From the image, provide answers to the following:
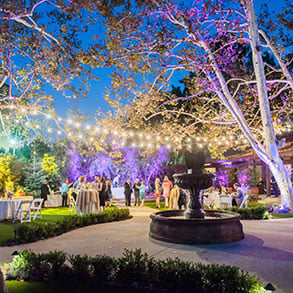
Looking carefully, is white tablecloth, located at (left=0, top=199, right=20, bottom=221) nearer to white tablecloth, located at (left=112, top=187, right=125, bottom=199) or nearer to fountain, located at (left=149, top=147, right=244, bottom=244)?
fountain, located at (left=149, top=147, right=244, bottom=244)

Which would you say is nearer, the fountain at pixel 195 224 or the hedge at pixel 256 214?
the fountain at pixel 195 224

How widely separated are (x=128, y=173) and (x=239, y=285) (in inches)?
1034

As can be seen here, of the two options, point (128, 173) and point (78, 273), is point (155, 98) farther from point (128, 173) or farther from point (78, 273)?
point (128, 173)

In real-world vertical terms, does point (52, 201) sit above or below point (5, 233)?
above

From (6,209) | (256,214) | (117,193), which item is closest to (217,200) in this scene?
(256,214)

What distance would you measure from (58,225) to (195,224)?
3751 mm

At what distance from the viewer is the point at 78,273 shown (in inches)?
155

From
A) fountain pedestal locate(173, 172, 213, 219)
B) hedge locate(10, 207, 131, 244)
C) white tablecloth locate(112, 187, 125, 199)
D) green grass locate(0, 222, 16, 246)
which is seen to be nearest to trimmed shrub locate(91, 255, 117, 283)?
fountain pedestal locate(173, 172, 213, 219)

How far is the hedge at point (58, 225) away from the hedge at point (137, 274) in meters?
2.43

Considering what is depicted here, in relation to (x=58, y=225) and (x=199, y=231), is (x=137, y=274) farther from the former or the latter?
(x=58, y=225)

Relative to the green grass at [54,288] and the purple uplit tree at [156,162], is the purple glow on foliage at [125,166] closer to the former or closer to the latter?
the purple uplit tree at [156,162]

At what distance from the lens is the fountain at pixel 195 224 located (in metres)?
6.00

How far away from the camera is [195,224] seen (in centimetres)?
600

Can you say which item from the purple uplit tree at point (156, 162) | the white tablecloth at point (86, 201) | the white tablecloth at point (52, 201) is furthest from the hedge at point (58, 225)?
the purple uplit tree at point (156, 162)
